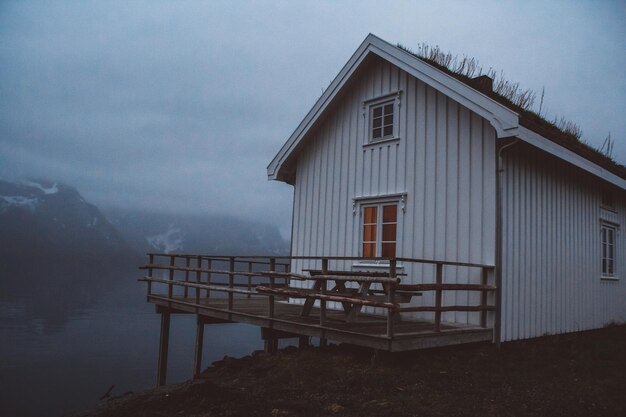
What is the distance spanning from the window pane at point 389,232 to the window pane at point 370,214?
477 millimetres

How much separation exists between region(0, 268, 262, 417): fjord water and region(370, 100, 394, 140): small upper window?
1984 centimetres

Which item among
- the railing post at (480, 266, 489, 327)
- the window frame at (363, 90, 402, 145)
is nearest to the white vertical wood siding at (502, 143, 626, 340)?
the railing post at (480, 266, 489, 327)

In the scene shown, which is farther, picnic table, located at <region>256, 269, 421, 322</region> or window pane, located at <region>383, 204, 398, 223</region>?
window pane, located at <region>383, 204, 398, 223</region>

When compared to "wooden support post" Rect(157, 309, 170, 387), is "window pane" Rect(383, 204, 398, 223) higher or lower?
higher

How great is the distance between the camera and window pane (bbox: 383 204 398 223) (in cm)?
1190

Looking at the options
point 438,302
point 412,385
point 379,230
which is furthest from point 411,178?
point 412,385

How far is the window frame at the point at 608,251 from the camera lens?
46.4 ft

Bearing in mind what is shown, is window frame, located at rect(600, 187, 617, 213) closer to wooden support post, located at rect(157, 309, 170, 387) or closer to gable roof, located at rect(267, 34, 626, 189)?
gable roof, located at rect(267, 34, 626, 189)

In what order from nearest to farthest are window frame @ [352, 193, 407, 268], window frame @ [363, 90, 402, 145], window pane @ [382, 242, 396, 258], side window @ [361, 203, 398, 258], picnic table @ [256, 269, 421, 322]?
picnic table @ [256, 269, 421, 322] < window frame @ [352, 193, 407, 268] < window pane @ [382, 242, 396, 258] < side window @ [361, 203, 398, 258] < window frame @ [363, 90, 402, 145]

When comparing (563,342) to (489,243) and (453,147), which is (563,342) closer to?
(489,243)

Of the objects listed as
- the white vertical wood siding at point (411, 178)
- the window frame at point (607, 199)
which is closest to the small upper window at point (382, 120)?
the white vertical wood siding at point (411, 178)

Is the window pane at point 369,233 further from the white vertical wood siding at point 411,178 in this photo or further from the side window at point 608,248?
the side window at point 608,248

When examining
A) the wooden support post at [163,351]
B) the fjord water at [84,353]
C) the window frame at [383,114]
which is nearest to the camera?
the window frame at [383,114]

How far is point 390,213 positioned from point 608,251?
279 inches
